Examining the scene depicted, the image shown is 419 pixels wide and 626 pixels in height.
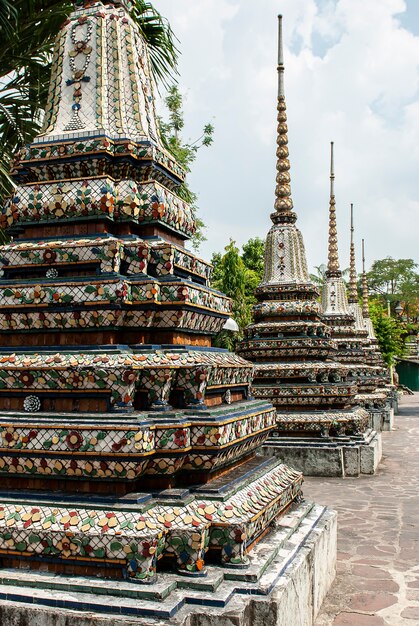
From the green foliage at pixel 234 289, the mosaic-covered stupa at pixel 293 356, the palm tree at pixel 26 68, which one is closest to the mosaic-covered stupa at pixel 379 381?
the green foliage at pixel 234 289

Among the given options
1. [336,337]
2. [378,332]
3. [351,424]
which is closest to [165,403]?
[351,424]

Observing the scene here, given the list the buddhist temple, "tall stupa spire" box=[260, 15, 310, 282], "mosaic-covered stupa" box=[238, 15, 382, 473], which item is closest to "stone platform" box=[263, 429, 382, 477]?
"mosaic-covered stupa" box=[238, 15, 382, 473]

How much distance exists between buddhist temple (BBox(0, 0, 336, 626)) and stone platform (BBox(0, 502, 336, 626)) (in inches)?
0.5

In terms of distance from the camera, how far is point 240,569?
3.87m

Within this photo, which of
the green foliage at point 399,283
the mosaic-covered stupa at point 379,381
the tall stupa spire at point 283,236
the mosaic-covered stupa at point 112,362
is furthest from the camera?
the green foliage at point 399,283

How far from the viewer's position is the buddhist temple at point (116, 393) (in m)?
3.75

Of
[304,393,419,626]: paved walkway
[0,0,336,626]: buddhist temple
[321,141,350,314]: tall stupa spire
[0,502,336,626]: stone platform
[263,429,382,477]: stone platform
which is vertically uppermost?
[321,141,350,314]: tall stupa spire

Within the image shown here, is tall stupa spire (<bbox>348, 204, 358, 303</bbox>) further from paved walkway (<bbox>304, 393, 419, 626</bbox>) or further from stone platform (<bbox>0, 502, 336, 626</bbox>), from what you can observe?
stone platform (<bbox>0, 502, 336, 626</bbox>)

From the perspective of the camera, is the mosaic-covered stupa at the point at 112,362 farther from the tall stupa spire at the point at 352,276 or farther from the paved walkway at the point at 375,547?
the tall stupa spire at the point at 352,276

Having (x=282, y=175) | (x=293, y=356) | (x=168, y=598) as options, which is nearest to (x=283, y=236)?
(x=282, y=175)

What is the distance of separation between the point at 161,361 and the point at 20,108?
7.09m

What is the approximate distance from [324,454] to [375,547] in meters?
4.13

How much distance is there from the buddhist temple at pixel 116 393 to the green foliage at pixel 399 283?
204 feet

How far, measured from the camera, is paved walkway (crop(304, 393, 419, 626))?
495cm
